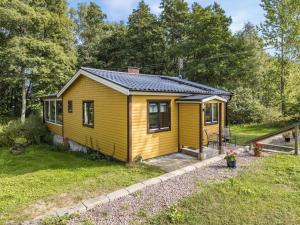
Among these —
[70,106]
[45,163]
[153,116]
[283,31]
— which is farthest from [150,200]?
[283,31]

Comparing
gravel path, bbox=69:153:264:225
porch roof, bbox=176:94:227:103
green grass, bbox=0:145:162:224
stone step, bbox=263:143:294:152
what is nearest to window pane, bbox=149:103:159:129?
porch roof, bbox=176:94:227:103

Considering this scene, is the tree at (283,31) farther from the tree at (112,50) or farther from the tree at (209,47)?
the tree at (112,50)

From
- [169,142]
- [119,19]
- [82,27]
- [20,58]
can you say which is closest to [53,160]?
[169,142]

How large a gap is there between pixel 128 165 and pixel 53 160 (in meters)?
3.57

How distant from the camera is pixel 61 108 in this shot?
523 inches

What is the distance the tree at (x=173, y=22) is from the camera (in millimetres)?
26906

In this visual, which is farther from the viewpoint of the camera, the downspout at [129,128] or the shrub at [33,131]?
the shrub at [33,131]

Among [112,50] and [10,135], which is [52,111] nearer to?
[10,135]

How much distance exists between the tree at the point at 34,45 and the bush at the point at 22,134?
5.32m

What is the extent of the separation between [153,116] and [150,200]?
13.0 feet

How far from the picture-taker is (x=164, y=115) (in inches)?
353

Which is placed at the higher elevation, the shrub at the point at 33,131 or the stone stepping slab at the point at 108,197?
the shrub at the point at 33,131

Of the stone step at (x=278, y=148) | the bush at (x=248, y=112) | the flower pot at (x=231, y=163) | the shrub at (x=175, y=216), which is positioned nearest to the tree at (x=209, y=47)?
the bush at (x=248, y=112)

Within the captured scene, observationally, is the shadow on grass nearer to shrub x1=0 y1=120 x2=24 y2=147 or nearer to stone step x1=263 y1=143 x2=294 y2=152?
shrub x1=0 y1=120 x2=24 y2=147
